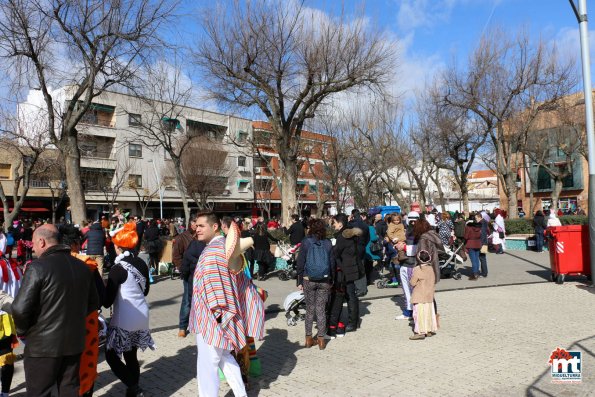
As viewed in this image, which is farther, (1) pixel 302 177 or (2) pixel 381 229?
(1) pixel 302 177

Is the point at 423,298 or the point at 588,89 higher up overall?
the point at 588,89

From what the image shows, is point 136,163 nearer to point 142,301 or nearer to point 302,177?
point 302,177

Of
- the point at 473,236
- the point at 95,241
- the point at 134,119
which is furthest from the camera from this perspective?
the point at 134,119

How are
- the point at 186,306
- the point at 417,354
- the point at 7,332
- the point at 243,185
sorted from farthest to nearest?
the point at 243,185
the point at 186,306
the point at 417,354
the point at 7,332

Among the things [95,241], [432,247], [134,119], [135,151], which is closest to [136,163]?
[135,151]

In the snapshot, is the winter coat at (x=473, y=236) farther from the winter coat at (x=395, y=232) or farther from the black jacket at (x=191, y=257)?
the black jacket at (x=191, y=257)

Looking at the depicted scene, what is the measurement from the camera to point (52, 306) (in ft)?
10.7

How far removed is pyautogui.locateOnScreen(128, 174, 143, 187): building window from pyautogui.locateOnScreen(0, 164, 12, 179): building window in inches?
365

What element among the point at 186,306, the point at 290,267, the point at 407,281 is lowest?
the point at 290,267

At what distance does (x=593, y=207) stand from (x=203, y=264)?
922 cm

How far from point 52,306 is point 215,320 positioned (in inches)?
48.7

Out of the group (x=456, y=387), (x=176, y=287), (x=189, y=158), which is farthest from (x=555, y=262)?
(x=189, y=158)

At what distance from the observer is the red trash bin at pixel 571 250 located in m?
10.6

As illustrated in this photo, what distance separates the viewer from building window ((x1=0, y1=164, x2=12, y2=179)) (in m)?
37.8
